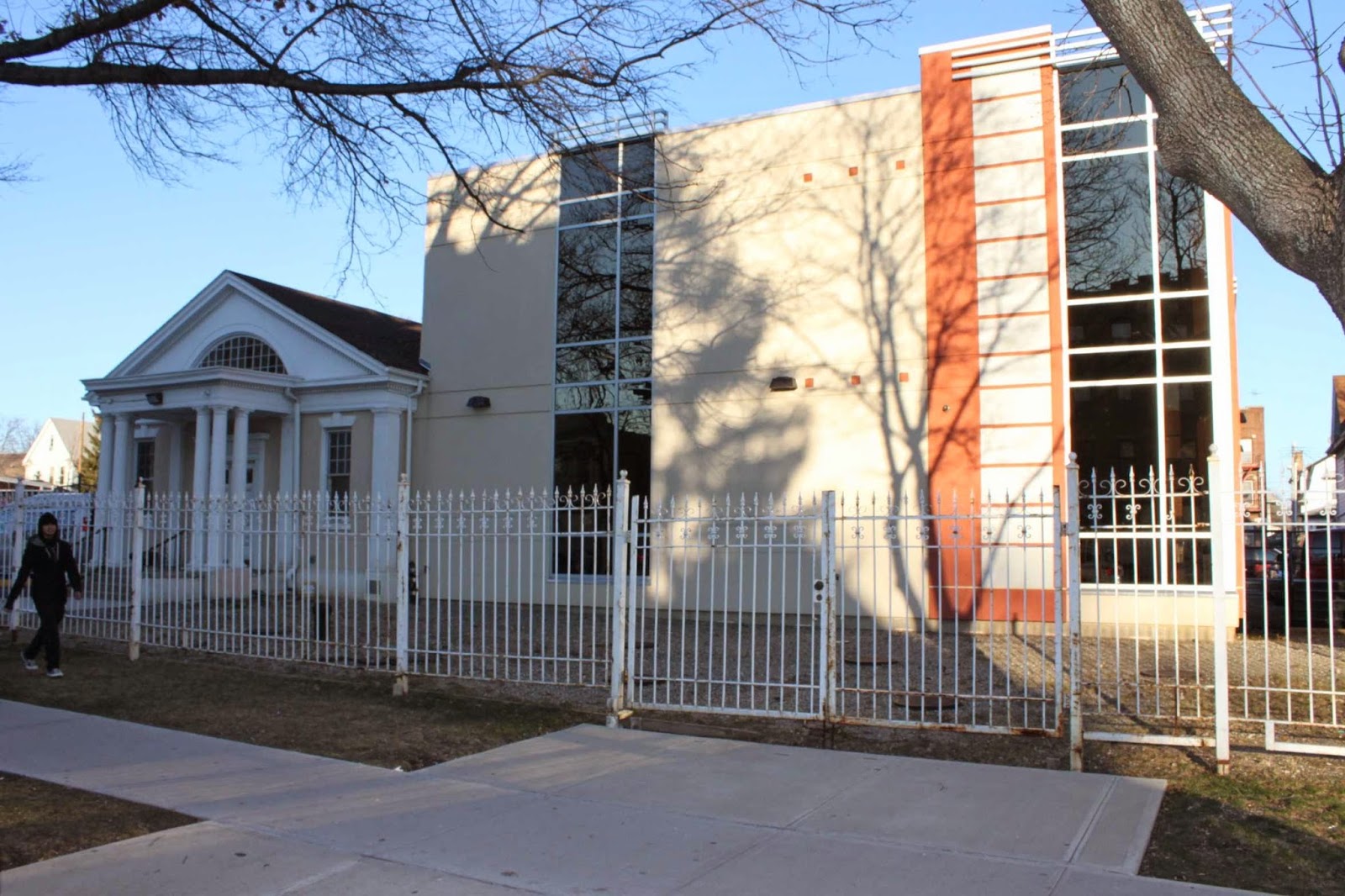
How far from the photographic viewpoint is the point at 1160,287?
14.4 metres

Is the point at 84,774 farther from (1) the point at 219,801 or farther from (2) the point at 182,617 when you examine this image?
(2) the point at 182,617


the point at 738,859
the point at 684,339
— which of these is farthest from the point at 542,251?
the point at 738,859

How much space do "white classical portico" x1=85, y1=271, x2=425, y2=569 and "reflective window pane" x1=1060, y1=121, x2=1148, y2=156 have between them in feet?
39.2

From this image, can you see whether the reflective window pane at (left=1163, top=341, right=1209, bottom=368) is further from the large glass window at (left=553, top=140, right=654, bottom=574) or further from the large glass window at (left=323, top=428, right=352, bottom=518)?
the large glass window at (left=323, top=428, right=352, bottom=518)

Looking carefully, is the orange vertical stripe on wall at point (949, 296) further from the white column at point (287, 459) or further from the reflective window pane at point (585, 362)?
the white column at point (287, 459)

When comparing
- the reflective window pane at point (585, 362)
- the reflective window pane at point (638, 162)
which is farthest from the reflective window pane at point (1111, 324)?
the reflective window pane at point (585, 362)

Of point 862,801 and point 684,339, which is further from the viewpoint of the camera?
point 684,339

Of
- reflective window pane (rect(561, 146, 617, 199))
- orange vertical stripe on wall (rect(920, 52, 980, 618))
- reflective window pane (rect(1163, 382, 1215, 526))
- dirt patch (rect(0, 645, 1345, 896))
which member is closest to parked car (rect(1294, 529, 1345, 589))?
reflective window pane (rect(1163, 382, 1215, 526))

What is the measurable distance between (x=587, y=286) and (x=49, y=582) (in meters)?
10.0

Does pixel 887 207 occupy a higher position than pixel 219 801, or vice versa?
pixel 887 207

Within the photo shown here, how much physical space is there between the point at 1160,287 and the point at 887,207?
4.06m

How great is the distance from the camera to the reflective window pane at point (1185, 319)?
46.3ft

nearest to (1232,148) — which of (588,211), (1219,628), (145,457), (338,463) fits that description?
(1219,628)

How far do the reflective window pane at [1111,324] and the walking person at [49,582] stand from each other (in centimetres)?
1318
